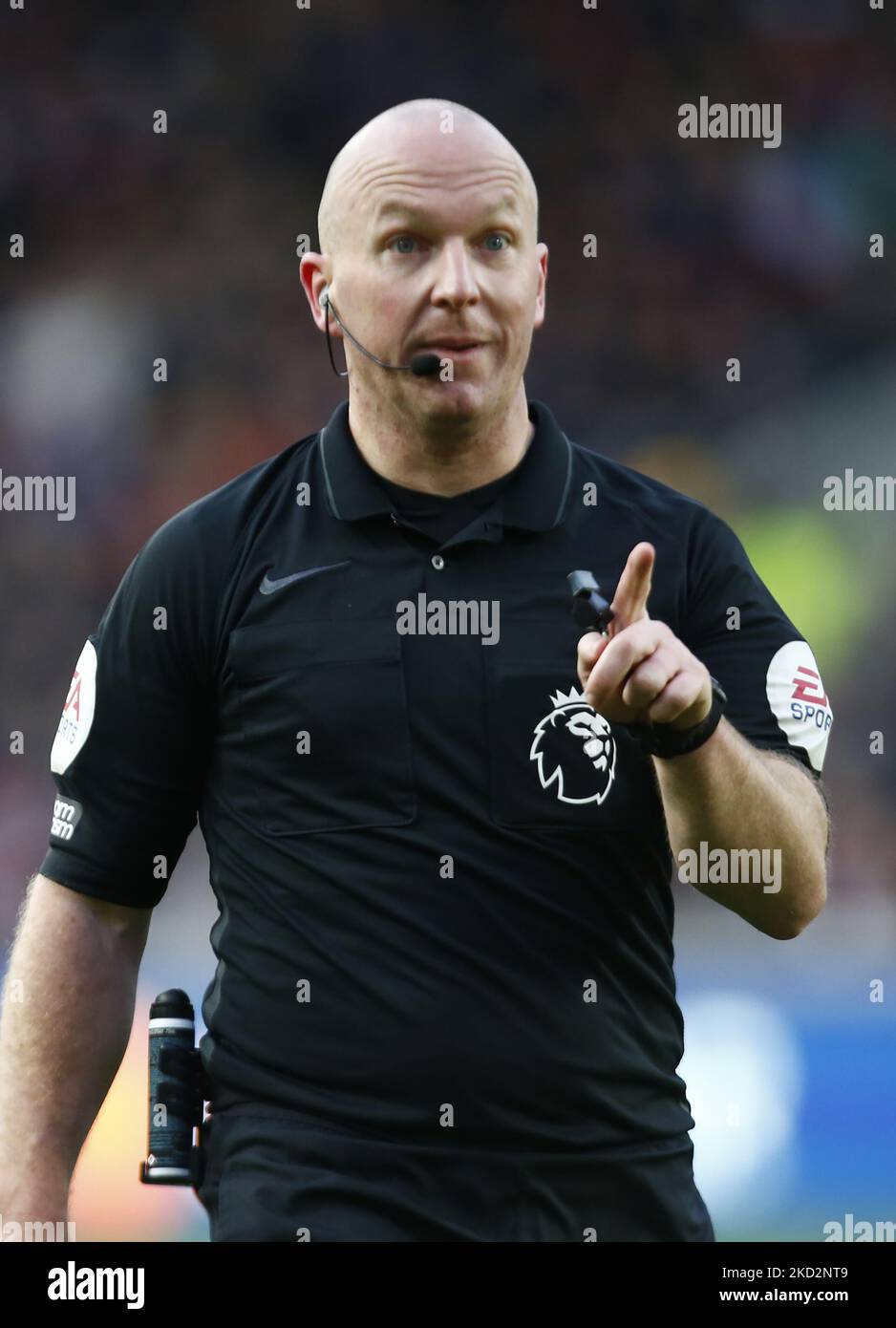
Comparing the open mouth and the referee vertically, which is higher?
the open mouth

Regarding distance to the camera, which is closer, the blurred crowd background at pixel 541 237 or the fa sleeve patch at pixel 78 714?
the fa sleeve patch at pixel 78 714

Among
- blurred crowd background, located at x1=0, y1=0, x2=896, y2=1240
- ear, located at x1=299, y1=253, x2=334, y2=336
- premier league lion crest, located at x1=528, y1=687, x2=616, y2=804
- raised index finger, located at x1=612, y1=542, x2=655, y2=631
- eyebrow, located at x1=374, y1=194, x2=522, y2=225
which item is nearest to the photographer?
raised index finger, located at x1=612, y1=542, x2=655, y2=631

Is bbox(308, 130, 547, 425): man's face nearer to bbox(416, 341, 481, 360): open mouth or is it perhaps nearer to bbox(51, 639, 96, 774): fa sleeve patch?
bbox(416, 341, 481, 360): open mouth

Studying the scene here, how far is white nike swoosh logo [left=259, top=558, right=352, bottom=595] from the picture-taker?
7.97 ft

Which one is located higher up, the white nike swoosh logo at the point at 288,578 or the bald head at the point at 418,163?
the bald head at the point at 418,163

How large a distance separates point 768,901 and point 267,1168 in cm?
69

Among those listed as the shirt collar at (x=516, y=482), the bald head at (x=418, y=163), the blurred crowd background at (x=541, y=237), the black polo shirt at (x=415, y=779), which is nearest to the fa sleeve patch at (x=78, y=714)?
the black polo shirt at (x=415, y=779)

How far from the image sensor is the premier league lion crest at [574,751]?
2322 mm

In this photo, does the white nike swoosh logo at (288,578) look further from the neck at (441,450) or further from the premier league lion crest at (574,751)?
the premier league lion crest at (574,751)

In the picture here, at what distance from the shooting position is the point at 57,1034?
2.47 metres

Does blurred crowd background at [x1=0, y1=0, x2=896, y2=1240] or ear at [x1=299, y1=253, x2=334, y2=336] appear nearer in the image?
ear at [x1=299, y1=253, x2=334, y2=336]

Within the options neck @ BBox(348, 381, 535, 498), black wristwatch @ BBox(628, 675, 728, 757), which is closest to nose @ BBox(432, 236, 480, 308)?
neck @ BBox(348, 381, 535, 498)

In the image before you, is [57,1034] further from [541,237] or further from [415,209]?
[541,237]

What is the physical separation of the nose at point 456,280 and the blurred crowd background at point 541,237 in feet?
16.5
